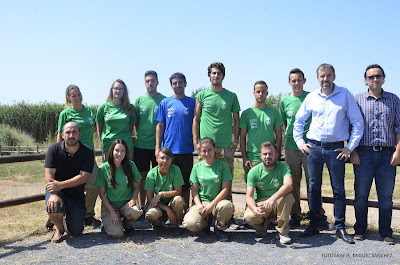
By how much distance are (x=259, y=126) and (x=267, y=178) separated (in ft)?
2.64

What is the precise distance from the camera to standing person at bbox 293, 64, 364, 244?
4977 mm

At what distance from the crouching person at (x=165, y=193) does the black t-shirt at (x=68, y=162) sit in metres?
0.89

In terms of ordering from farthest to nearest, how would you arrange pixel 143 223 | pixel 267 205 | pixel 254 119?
1. pixel 143 223
2. pixel 254 119
3. pixel 267 205

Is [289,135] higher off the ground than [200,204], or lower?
higher

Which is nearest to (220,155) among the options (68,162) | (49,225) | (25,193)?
(68,162)

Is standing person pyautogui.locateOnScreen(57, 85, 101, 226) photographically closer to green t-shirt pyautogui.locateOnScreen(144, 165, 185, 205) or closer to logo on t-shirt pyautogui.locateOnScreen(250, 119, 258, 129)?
green t-shirt pyautogui.locateOnScreen(144, 165, 185, 205)

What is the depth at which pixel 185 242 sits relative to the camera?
5137mm

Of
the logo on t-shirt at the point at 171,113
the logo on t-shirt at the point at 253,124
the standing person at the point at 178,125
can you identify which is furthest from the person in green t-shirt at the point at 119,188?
the logo on t-shirt at the point at 253,124

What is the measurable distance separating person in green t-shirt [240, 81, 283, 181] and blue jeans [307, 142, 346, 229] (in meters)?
0.69

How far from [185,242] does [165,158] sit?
46.1 inches

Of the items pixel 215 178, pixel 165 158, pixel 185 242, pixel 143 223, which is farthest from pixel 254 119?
pixel 143 223

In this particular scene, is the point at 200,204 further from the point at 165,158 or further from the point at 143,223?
the point at 143,223

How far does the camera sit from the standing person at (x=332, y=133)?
4977 mm

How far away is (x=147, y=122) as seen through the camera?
632cm
